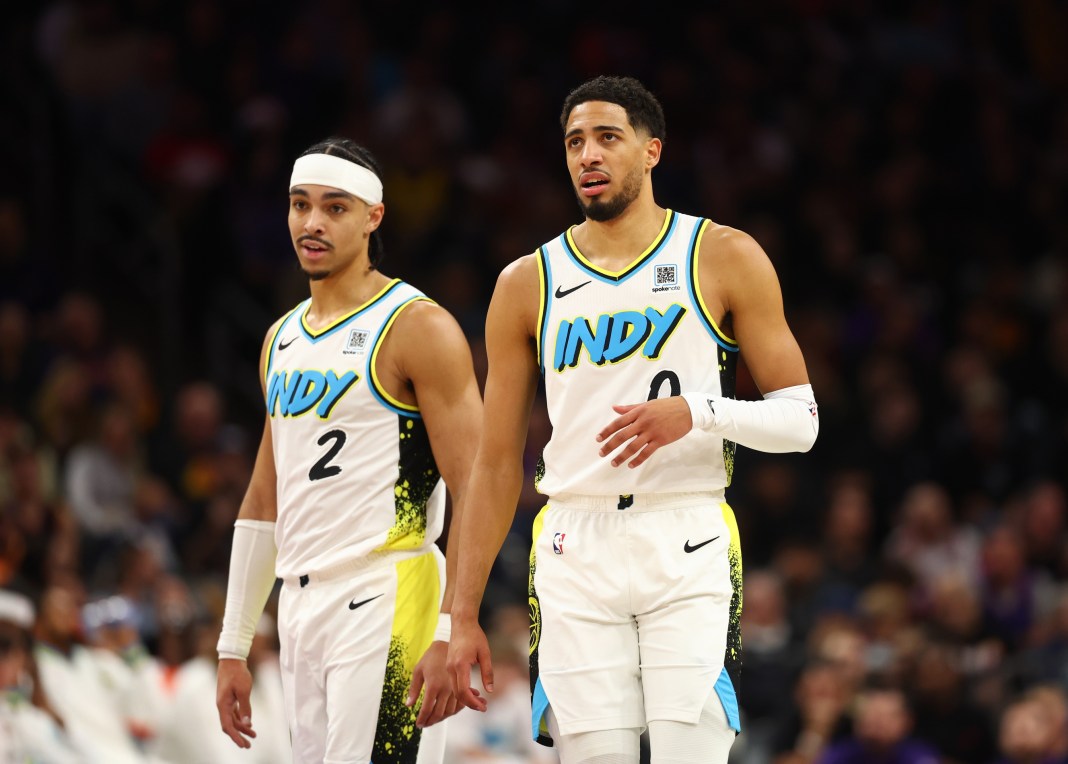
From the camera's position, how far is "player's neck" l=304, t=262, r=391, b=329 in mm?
6359

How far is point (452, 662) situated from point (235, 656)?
1.29m

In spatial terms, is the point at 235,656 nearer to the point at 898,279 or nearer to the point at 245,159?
the point at 245,159

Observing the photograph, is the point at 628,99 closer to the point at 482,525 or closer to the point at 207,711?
the point at 482,525

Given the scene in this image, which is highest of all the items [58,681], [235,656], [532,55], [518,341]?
[532,55]

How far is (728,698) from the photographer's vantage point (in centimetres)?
504

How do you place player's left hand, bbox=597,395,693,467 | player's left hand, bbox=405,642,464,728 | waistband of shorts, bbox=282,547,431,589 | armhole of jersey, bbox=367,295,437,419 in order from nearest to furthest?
player's left hand, bbox=597,395,693,467 < player's left hand, bbox=405,642,464,728 < waistband of shorts, bbox=282,547,431,589 < armhole of jersey, bbox=367,295,437,419

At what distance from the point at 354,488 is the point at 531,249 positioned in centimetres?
892

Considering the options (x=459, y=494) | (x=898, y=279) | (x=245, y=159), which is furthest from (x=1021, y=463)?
(x=459, y=494)

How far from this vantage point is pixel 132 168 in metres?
15.1

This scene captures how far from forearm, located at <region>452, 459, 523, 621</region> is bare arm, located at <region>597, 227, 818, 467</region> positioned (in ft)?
1.39

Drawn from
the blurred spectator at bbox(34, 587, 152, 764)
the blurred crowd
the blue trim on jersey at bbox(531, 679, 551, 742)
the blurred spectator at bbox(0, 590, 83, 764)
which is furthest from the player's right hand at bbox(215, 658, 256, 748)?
the blurred crowd

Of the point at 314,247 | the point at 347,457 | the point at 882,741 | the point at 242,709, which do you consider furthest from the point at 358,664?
the point at 882,741

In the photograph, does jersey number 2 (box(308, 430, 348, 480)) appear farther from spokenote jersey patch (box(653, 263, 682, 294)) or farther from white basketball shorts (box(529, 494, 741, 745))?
spokenote jersey patch (box(653, 263, 682, 294))

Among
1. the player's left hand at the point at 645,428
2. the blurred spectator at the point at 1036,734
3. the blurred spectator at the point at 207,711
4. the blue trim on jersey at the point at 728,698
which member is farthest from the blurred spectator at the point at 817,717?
the player's left hand at the point at 645,428
